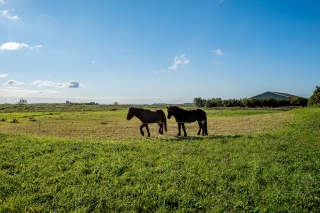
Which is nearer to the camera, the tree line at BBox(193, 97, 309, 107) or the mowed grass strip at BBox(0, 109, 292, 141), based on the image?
the mowed grass strip at BBox(0, 109, 292, 141)

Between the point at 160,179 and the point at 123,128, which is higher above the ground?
the point at 160,179

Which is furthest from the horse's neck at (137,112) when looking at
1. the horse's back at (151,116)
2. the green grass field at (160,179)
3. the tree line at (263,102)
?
the tree line at (263,102)

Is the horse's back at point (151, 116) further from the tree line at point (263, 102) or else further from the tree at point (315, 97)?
the tree line at point (263, 102)

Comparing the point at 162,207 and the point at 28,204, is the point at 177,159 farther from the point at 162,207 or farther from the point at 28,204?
the point at 28,204

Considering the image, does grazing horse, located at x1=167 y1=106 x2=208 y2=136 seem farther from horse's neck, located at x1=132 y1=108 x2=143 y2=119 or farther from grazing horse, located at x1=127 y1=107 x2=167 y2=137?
horse's neck, located at x1=132 y1=108 x2=143 y2=119

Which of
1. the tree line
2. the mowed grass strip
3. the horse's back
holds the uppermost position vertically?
the tree line

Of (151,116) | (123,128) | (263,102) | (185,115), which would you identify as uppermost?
(263,102)

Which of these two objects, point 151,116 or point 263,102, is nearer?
point 151,116

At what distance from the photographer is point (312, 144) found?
995cm

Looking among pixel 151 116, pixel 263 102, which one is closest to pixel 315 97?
pixel 263 102

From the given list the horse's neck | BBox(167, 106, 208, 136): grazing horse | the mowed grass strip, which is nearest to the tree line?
the mowed grass strip

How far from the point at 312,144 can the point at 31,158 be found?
12.7 metres

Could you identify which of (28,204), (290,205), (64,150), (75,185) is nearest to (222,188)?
(290,205)

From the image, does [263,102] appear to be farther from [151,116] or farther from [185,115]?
[151,116]
